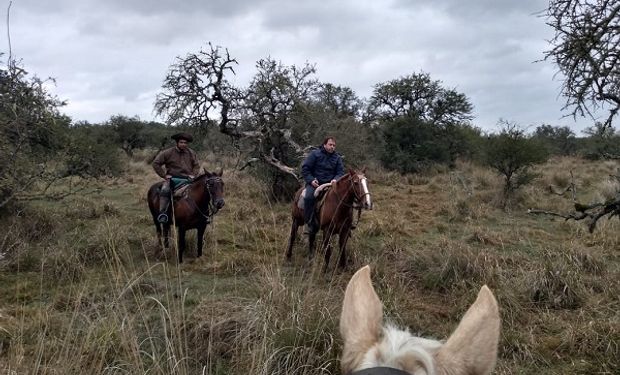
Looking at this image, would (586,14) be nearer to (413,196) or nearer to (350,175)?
(350,175)

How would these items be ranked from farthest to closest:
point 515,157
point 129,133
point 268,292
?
point 129,133 → point 515,157 → point 268,292

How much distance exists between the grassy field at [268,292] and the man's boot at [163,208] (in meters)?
0.70

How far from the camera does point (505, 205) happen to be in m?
13.7

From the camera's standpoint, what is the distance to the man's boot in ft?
26.1

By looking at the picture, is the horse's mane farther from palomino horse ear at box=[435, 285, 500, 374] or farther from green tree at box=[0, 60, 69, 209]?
green tree at box=[0, 60, 69, 209]

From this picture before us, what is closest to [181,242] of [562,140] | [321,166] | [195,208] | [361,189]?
[195,208]

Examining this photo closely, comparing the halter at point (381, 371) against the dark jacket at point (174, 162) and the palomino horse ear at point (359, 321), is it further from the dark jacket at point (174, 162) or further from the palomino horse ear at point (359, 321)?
the dark jacket at point (174, 162)

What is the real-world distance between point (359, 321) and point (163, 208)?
736 centimetres

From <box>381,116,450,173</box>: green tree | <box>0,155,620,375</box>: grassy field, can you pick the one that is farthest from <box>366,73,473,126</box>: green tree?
<box>0,155,620,375</box>: grassy field

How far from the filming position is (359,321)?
53.4 inches

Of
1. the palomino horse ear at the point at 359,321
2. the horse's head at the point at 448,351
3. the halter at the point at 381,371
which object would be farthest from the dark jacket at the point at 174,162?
the halter at the point at 381,371

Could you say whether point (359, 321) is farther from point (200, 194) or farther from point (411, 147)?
point (411, 147)

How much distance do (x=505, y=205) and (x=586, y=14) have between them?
978 cm

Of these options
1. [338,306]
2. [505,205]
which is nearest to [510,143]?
[505,205]
